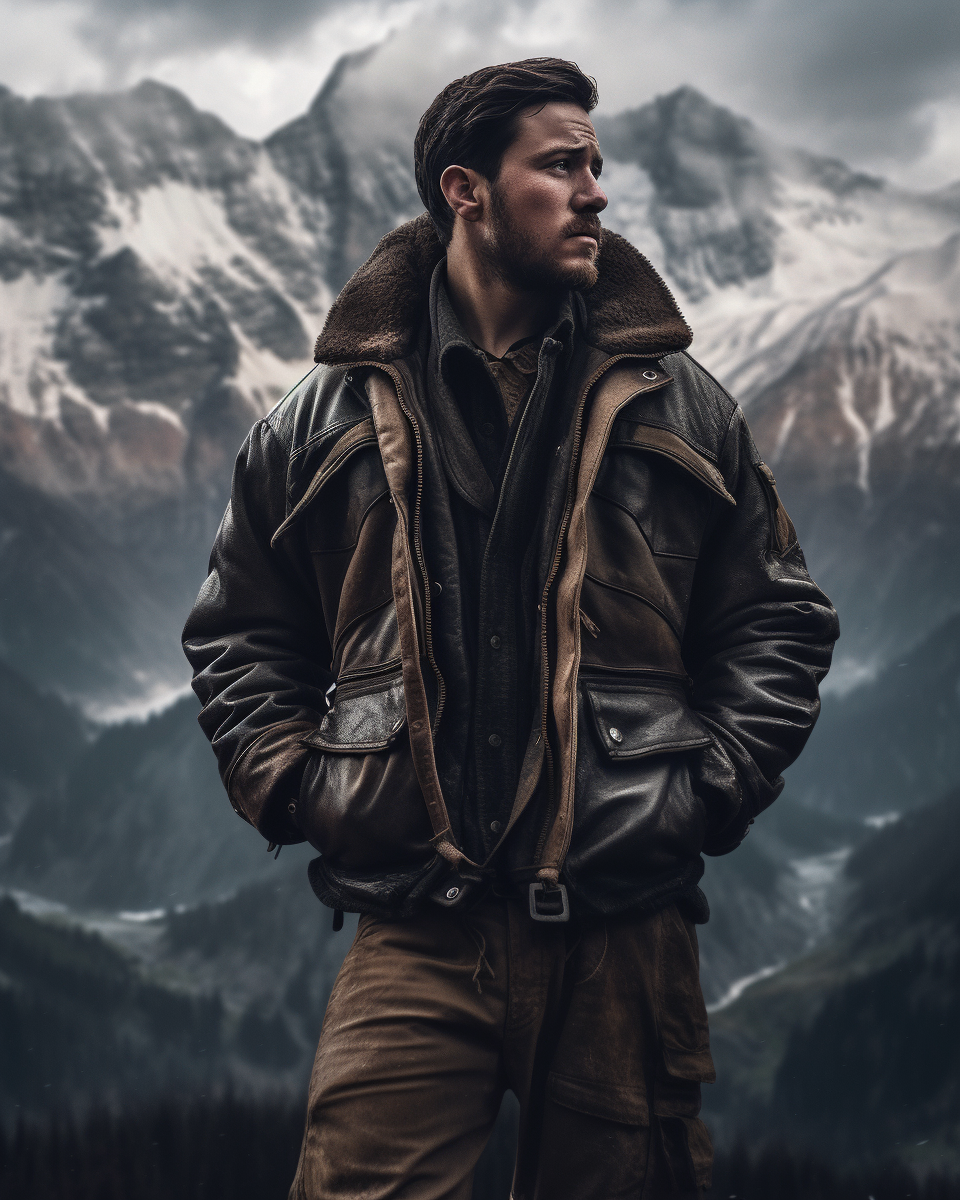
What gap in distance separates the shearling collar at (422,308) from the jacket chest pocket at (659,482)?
0.55 feet

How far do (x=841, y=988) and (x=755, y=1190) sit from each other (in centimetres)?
143

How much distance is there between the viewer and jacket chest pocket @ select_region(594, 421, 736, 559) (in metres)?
2.04

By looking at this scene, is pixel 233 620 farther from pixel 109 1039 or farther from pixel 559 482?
pixel 109 1039

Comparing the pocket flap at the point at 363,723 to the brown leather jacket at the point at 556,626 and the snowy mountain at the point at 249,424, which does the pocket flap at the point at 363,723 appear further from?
the snowy mountain at the point at 249,424

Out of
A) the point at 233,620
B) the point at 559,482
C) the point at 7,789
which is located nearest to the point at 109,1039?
the point at 7,789

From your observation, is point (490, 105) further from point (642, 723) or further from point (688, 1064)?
point (688, 1064)

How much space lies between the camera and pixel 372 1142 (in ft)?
6.07

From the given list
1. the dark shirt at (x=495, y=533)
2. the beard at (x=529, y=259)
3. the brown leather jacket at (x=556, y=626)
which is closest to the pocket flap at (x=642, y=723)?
the brown leather jacket at (x=556, y=626)

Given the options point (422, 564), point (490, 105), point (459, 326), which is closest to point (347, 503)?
point (422, 564)

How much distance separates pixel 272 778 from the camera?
6.48 feet

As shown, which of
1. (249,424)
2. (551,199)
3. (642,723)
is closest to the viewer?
(642,723)

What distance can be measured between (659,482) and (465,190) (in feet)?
2.11

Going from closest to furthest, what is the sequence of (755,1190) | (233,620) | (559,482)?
(559,482)
(233,620)
(755,1190)

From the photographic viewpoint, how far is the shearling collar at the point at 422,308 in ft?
6.95
